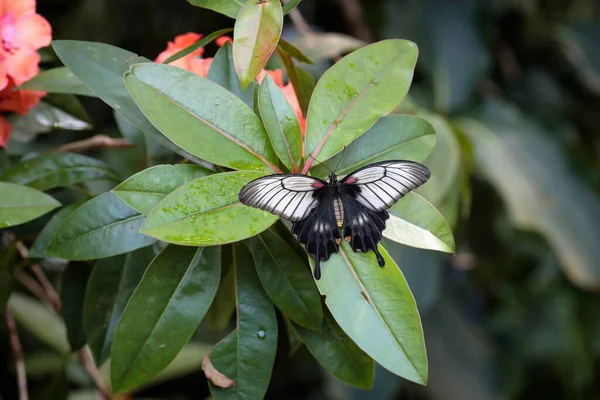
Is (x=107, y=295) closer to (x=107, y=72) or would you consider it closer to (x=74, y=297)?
(x=74, y=297)

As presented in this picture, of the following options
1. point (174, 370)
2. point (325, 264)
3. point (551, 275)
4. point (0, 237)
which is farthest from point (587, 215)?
point (0, 237)

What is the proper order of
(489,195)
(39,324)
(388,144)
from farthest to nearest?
1. (489,195)
2. (39,324)
3. (388,144)

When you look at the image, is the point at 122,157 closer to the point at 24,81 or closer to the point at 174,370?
the point at 24,81

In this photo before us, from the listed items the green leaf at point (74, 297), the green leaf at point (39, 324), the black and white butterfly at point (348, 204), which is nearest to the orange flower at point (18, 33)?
the green leaf at point (74, 297)

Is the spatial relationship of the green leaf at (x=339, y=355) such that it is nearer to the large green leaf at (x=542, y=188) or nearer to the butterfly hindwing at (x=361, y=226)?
the butterfly hindwing at (x=361, y=226)

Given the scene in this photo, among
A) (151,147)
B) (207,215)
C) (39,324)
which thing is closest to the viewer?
(207,215)

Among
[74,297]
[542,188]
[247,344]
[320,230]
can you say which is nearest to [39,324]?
[74,297]

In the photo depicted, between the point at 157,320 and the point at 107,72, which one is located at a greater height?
the point at 107,72

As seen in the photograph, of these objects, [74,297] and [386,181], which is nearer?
[386,181]
